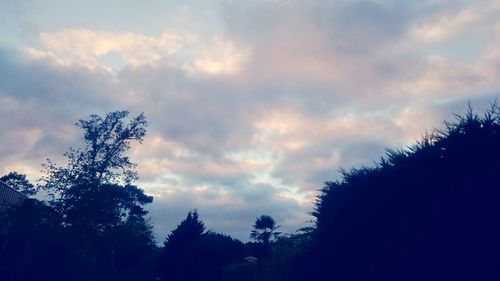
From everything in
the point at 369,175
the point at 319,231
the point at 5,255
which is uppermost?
the point at 369,175

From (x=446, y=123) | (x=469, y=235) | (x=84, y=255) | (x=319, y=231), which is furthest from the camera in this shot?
(x=84, y=255)

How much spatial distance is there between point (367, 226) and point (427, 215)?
2889 mm

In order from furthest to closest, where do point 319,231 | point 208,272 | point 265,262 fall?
1. point 208,272
2. point 265,262
3. point 319,231

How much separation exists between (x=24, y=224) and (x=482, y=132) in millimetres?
20410

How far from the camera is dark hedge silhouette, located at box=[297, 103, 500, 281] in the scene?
1220 cm

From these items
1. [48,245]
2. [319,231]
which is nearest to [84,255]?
[48,245]

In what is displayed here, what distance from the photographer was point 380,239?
1495 cm

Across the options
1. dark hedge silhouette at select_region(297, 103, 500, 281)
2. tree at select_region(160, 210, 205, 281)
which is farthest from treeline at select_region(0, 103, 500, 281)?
tree at select_region(160, 210, 205, 281)

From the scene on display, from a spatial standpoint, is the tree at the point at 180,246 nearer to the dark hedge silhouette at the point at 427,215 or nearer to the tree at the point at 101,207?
→ the tree at the point at 101,207

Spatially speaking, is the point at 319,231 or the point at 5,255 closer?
the point at 319,231

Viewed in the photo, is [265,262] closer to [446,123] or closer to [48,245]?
[48,245]

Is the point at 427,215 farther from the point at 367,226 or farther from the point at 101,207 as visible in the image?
the point at 101,207

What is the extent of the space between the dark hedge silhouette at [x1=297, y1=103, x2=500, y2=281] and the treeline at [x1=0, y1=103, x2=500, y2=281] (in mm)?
26

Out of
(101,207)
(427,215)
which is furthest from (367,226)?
(101,207)
